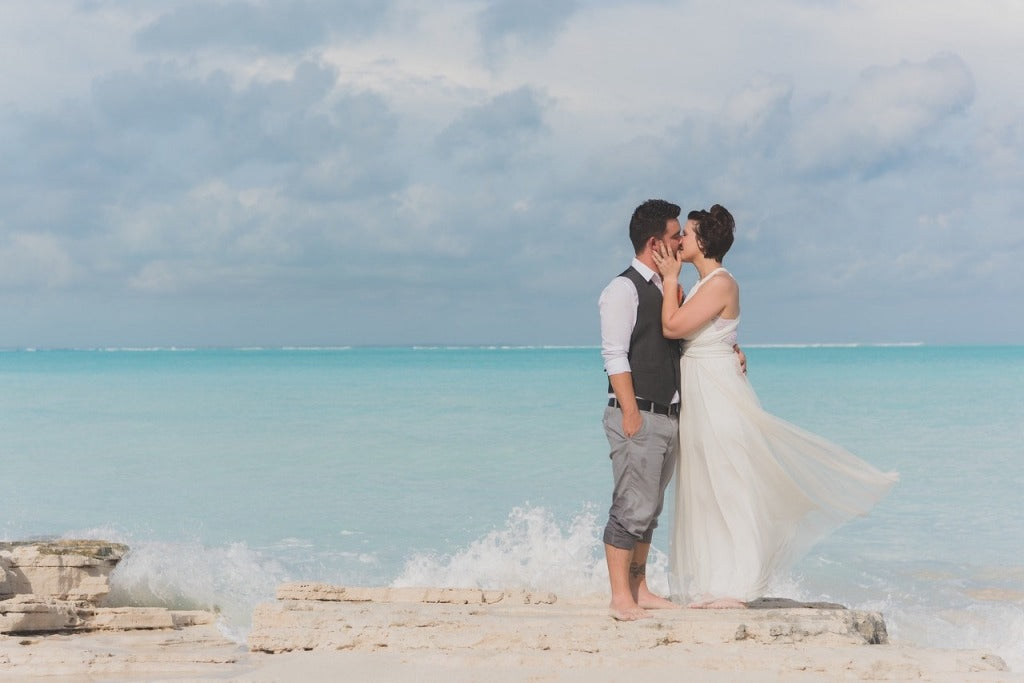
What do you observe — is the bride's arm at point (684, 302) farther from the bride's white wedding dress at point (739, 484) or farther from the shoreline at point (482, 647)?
the shoreline at point (482, 647)

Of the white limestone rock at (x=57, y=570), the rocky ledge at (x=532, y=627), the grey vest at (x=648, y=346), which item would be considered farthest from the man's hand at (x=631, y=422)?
the white limestone rock at (x=57, y=570)

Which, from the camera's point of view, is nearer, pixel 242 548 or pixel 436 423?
pixel 242 548

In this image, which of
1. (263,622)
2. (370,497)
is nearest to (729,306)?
(263,622)

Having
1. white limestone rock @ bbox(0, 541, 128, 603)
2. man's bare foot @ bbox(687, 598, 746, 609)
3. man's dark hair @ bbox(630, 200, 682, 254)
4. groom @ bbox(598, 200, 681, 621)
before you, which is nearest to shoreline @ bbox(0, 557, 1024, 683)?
man's bare foot @ bbox(687, 598, 746, 609)

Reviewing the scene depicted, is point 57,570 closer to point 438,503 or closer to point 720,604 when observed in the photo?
point 720,604

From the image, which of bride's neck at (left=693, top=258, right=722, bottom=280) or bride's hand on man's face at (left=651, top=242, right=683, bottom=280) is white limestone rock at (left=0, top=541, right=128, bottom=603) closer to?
bride's hand on man's face at (left=651, top=242, right=683, bottom=280)

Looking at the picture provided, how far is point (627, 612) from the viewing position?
554cm

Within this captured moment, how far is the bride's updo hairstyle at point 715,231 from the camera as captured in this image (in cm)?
571

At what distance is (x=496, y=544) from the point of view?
36.5ft

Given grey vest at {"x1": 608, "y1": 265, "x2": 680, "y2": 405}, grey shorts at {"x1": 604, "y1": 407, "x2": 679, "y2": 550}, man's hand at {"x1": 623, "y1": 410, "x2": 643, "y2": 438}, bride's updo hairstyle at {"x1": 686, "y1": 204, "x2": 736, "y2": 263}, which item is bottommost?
grey shorts at {"x1": 604, "y1": 407, "x2": 679, "y2": 550}

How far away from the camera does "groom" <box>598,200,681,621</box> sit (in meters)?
5.50

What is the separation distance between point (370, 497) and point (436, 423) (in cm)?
974

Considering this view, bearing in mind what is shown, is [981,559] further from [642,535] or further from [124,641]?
[124,641]

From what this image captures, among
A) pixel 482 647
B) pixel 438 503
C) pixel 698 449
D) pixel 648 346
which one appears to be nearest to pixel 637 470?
pixel 698 449
